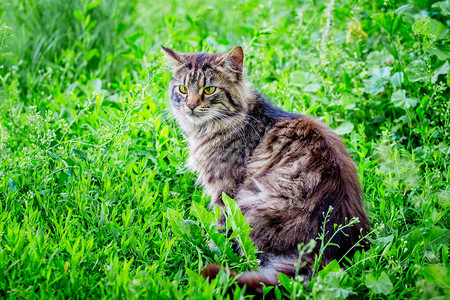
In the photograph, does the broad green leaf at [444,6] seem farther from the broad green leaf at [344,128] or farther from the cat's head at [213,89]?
the cat's head at [213,89]

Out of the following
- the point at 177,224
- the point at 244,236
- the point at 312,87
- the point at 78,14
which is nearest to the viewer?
the point at 244,236

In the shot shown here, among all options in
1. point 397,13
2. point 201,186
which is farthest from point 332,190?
point 397,13

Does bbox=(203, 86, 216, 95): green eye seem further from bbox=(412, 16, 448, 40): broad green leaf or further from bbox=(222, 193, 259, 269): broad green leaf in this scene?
bbox=(412, 16, 448, 40): broad green leaf

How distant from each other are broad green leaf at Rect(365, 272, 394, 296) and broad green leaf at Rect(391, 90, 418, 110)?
181cm

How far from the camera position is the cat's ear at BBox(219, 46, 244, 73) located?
324cm

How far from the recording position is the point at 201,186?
11.4 ft

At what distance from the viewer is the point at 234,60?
328cm

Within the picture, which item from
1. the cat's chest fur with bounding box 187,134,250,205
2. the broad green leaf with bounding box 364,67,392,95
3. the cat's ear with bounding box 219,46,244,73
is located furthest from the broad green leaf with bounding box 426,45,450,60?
the cat's chest fur with bounding box 187,134,250,205

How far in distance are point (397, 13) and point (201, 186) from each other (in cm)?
210

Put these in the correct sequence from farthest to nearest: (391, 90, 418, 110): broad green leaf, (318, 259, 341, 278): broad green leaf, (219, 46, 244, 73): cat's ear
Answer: (391, 90, 418, 110): broad green leaf, (219, 46, 244, 73): cat's ear, (318, 259, 341, 278): broad green leaf

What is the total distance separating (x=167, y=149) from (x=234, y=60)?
1013 mm

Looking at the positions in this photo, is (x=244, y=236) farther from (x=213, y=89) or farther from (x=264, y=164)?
(x=213, y=89)

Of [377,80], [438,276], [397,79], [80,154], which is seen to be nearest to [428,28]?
[397,79]

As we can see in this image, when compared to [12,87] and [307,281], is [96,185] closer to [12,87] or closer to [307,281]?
[12,87]
